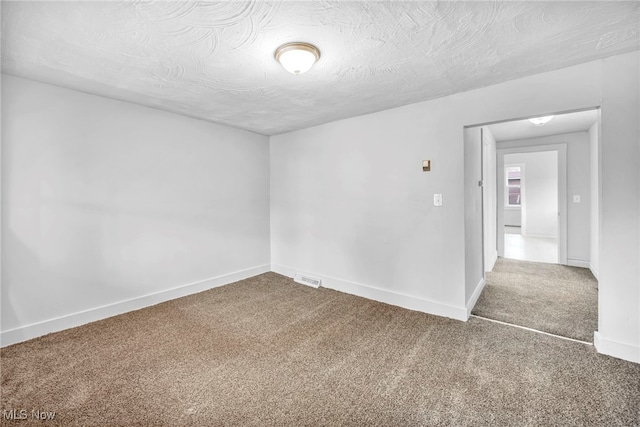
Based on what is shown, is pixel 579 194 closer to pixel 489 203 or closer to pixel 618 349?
pixel 489 203

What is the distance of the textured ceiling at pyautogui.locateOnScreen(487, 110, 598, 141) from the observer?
3777mm

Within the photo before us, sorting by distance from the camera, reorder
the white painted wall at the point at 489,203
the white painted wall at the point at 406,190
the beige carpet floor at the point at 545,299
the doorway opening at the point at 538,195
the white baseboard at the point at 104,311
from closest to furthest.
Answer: the white painted wall at the point at 406,190, the white baseboard at the point at 104,311, the beige carpet floor at the point at 545,299, the white painted wall at the point at 489,203, the doorway opening at the point at 538,195

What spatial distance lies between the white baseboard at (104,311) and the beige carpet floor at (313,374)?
9 centimetres

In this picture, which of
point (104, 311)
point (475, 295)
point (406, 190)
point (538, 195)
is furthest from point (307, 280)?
point (538, 195)

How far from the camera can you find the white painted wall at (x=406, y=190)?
2109 millimetres

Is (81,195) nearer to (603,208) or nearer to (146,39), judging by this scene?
(146,39)

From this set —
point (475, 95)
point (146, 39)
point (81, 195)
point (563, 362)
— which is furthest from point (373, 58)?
point (81, 195)

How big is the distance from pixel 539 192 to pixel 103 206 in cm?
1035

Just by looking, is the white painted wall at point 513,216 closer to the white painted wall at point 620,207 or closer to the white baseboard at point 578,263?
the white baseboard at point 578,263

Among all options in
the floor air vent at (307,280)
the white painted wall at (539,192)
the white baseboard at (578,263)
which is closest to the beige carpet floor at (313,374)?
the floor air vent at (307,280)

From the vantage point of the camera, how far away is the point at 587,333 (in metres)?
2.35

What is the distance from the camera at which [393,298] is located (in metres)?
3.12

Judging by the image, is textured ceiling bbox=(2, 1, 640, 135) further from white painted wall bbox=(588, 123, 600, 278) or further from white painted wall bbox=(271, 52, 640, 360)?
white painted wall bbox=(588, 123, 600, 278)

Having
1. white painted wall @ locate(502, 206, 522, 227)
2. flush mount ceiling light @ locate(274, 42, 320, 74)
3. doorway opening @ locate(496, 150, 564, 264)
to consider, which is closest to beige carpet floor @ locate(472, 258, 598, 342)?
flush mount ceiling light @ locate(274, 42, 320, 74)
